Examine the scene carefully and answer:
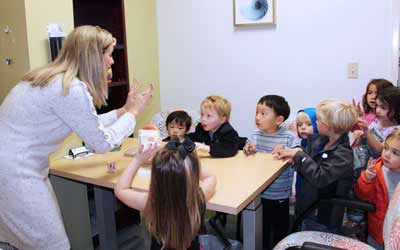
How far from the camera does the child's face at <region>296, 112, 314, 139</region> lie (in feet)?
7.88

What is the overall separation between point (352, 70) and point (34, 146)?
2.32 metres

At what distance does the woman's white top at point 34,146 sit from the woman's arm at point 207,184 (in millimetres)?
489

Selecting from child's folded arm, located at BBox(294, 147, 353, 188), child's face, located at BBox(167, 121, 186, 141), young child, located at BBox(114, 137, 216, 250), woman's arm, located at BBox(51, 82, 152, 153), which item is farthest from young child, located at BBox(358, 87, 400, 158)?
woman's arm, located at BBox(51, 82, 152, 153)

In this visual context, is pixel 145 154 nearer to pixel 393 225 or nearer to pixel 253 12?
pixel 393 225

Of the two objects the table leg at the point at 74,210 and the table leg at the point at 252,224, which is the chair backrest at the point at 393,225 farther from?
the table leg at the point at 74,210

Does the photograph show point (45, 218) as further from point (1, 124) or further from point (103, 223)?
point (103, 223)

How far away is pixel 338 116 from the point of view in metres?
2.04

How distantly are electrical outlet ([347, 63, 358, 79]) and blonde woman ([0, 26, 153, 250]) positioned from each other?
6.56 feet

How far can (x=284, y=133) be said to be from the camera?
2.45 m

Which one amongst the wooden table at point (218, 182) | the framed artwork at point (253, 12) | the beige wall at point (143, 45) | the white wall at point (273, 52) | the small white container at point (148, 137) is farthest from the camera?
the beige wall at point (143, 45)

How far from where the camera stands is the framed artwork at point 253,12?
10.7 feet

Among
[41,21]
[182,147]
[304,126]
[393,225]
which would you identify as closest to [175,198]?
[182,147]

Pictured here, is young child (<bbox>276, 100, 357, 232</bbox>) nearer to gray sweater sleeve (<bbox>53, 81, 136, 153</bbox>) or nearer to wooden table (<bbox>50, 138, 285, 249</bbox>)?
wooden table (<bbox>50, 138, 285, 249</bbox>)

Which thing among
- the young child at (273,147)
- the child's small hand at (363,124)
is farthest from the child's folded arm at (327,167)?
the young child at (273,147)
